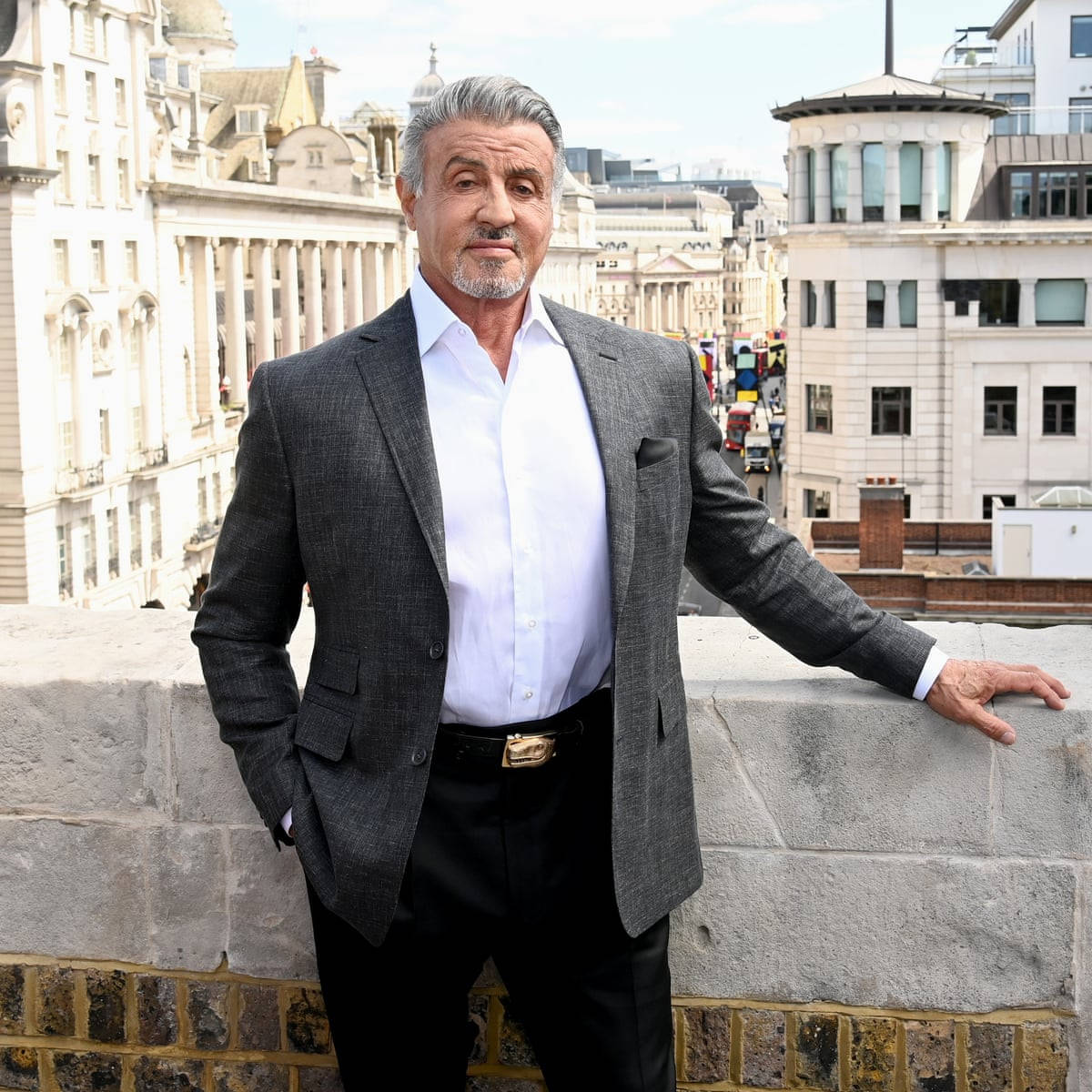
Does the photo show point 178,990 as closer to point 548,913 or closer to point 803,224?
point 548,913

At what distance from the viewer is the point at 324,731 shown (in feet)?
11.1

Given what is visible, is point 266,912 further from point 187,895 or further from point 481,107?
point 481,107

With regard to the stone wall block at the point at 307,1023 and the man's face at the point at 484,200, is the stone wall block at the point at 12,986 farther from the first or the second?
the man's face at the point at 484,200

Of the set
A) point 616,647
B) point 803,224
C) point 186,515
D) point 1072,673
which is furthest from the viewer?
point 186,515

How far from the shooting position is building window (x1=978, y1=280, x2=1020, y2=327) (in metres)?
45.9

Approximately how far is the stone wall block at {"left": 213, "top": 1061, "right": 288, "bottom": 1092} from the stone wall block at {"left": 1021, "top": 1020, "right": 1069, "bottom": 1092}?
156 centimetres

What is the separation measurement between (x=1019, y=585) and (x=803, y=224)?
2041 centimetres

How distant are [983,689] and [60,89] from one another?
47.3 metres

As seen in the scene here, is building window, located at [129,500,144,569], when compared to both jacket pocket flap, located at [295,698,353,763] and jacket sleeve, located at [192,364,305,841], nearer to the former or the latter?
jacket sleeve, located at [192,364,305,841]

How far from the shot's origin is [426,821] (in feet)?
11.0

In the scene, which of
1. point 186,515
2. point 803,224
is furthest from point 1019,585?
point 186,515

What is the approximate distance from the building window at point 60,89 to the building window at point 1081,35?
38734 millimetres

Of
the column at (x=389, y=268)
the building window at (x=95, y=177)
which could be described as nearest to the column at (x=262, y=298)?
the column at (x=389, y=268)

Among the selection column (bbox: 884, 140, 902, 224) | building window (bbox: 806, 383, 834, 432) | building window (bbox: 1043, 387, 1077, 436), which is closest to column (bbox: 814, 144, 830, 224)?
column (bbox: 884, 140, 902, 224)
